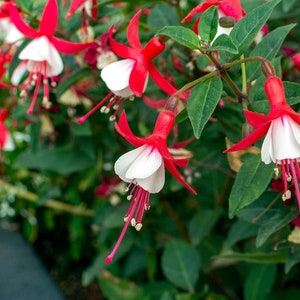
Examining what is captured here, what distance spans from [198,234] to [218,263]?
0.07 m

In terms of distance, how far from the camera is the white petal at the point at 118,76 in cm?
65

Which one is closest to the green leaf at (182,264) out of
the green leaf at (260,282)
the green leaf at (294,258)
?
the green leaf at (260,282)

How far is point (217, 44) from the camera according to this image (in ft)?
1.96

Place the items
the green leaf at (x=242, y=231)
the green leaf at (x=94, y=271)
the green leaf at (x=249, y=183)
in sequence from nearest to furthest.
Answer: the green leaf at (x=249, y=183) → the green leaf at (x=242, y=231) → the green leaf at (x=94, y=271)

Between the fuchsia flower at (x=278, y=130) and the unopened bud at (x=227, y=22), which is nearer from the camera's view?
the fuchsia flower at (x=278, y=130)

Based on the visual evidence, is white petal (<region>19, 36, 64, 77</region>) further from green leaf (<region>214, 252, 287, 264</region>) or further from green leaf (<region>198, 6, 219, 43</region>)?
→ green leaf (<region>214, 252, 287, 264</region>)

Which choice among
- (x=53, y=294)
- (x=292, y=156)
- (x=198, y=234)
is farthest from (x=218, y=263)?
(x=292, y=156)

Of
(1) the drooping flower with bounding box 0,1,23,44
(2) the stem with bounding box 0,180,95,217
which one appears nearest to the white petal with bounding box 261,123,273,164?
(1) the drooping flower with bounding box 0,1,23,44

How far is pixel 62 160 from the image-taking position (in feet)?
4.04

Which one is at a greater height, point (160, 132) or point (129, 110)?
point (160, 132)

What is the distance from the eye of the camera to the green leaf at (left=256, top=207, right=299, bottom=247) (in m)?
0.71

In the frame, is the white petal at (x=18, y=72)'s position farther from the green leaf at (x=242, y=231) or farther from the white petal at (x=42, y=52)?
the green leaf at (x=242, y=231)

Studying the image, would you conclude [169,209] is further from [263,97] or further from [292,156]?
[292,156]

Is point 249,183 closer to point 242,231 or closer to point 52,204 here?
point 242,231
